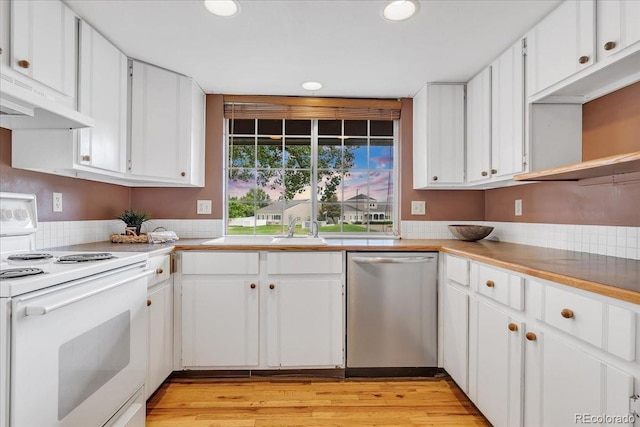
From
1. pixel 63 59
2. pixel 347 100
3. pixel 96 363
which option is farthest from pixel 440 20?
pixel 96 363

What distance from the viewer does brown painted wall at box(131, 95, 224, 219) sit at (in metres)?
2.81

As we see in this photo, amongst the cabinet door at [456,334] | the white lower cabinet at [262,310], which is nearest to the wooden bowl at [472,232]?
the cabinet door at [456,334]

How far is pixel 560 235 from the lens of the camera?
2.03 meters

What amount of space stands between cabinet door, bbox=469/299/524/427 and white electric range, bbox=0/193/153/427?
1667 millimetres

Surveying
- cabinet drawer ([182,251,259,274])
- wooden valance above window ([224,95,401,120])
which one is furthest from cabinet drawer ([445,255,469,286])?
wooden valance above window ([224,95,401,120])

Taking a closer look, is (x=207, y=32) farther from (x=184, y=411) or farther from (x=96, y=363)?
(x=184, y=411)

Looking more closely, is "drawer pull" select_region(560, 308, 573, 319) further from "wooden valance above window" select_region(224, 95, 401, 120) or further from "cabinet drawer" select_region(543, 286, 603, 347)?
"wooden valance above window" select_region(224, 95, 401, 120)

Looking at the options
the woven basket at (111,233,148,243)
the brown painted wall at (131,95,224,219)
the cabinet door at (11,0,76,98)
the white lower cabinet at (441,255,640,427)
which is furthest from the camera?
the brown painted wall at (131,95,224,219)

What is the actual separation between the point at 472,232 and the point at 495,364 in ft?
3.70

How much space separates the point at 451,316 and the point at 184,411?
165cm

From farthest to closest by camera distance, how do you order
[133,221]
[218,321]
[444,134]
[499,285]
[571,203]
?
[444,134], [133,221], [218,321], [571,203], [499,285]

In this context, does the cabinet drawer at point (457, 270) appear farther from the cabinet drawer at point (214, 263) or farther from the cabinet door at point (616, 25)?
the cabinet drawer at point (214, 263)

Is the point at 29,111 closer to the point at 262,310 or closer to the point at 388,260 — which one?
the point at 262,310

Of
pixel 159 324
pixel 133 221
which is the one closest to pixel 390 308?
pixel 159 324
